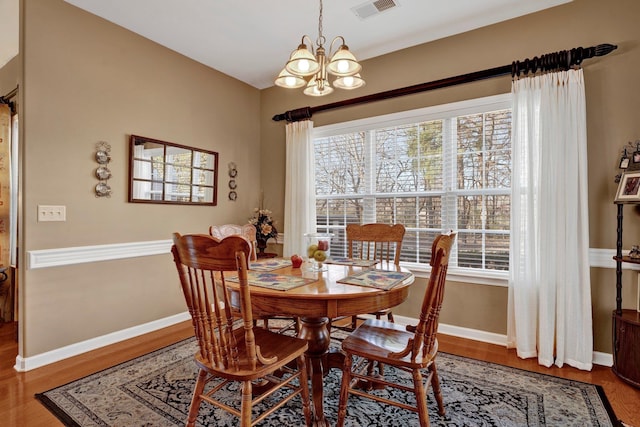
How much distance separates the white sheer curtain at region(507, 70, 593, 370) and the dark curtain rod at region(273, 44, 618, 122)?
0.28ft

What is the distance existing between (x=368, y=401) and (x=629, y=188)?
2.27m

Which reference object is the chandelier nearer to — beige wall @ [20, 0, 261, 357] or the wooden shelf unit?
beige wall @ [20, 0, 261, 357]

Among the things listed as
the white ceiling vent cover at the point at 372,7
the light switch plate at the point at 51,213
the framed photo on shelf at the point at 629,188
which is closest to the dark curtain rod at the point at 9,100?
the light switch plate at the point at 51,213

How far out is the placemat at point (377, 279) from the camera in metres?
1.76

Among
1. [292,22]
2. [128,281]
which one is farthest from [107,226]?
[292,22]

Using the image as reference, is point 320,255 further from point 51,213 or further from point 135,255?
point 51,213

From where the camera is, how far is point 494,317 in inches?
116

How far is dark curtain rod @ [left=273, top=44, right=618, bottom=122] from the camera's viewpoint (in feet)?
Result: 8.22

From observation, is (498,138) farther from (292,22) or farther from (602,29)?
(292,22)

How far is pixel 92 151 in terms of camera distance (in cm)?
286

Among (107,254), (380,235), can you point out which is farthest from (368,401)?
(107,254)

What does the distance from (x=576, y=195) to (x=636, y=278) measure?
28.9 inches

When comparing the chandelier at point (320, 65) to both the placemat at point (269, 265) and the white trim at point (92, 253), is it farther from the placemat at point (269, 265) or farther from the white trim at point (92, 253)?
the white trim at point (92, 253)

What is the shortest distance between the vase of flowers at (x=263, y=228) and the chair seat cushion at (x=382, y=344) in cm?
215
